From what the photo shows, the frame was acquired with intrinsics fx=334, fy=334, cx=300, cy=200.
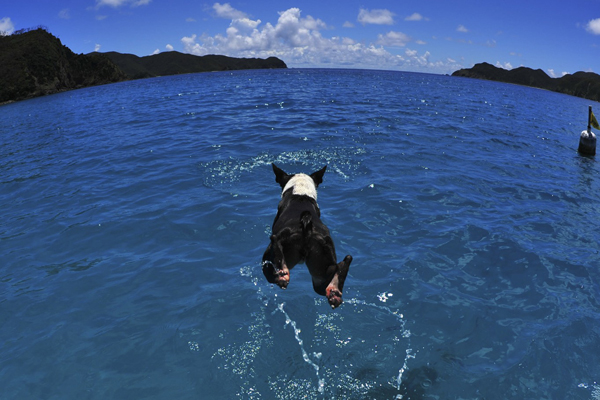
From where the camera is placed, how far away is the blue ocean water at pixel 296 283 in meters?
4.94

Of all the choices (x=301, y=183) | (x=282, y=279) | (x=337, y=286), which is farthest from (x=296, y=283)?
(x=282, y=279)

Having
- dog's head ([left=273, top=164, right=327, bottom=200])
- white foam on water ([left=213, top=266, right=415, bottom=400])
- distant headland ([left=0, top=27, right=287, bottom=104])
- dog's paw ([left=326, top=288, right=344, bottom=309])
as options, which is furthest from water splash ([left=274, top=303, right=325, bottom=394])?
distant headland ([left=0, top=27, right=287, bottom=104])

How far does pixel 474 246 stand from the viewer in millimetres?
8156

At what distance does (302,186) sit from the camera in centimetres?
551

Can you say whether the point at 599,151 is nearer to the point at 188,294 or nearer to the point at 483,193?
the point at 483,193

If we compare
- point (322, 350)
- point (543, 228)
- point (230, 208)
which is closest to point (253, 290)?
point (322, 350)

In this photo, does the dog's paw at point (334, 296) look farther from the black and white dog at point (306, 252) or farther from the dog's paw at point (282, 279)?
the dog's paw at point (282, 279)

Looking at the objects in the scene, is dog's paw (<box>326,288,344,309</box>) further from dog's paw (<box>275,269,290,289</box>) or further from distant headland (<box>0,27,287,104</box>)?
distant headland (<box>0,27,287,104</box>)

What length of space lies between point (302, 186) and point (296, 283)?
93.2 inches

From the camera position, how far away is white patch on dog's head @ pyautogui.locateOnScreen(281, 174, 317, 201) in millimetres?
5355

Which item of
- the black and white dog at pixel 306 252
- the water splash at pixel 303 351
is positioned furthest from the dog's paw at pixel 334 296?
the water splash at pixel 303 351

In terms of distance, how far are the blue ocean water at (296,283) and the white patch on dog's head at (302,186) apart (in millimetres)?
2177

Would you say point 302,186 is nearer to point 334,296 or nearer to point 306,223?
point 306,223

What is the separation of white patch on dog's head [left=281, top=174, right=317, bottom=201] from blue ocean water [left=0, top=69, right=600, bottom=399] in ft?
7.14
